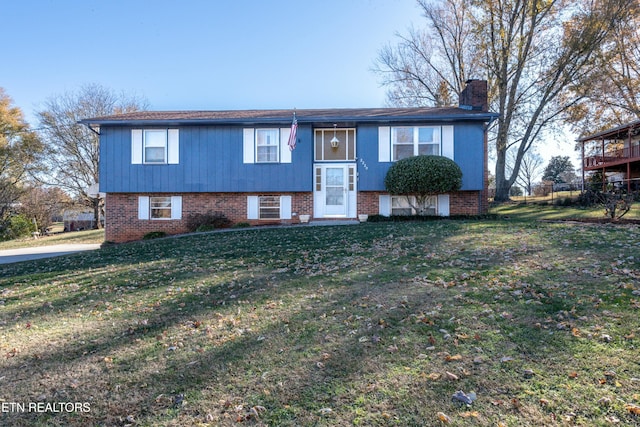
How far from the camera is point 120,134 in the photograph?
46.4 ft

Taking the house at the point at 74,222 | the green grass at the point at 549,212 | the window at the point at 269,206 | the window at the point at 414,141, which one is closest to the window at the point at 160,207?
the window at the point at 269,206

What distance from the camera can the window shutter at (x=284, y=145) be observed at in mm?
14023

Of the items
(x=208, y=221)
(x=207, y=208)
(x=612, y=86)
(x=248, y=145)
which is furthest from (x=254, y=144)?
(x=612, y=86)

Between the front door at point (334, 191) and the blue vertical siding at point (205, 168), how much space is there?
52cm

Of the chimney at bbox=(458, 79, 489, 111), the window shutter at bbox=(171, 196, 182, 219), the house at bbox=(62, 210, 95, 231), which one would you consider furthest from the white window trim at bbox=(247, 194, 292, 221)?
the house at bbox=(62, 210, 95, 231)

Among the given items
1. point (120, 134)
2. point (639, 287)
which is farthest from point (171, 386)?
point (120, 134)

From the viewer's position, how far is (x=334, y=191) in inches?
560

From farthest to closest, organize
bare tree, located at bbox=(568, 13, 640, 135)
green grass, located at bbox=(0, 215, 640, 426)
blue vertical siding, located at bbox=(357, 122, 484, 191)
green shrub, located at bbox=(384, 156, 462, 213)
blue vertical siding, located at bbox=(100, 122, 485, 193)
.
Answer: bare tree, located at bbox=(568, 13, 640, 135)
blue vertical siding, located at bbox=(100, 122, 485, 193)
blue vertical siding, located at bbox=(357, 122, 484, 191)
green shrub, located at bbox=(384, 156, 462, 213)
green grass, located at bbox=(0, 215, 640, 426)

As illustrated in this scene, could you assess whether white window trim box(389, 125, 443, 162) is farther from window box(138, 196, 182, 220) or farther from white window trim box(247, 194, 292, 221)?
window box(138, 196, 182, 220)

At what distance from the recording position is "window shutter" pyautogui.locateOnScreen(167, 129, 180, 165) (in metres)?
14.1

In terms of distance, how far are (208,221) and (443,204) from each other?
29.8 feet

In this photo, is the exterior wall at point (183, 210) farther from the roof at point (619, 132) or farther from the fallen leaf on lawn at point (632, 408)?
the roof at point (619, 132)

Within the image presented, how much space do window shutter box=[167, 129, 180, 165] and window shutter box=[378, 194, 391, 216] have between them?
8.06m

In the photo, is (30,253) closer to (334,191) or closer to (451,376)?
(334,191)
